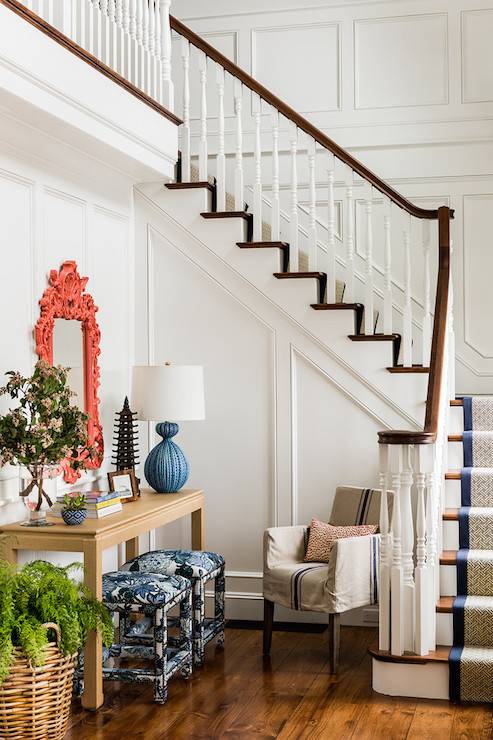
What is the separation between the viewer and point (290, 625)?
Answer: 563 centimetres

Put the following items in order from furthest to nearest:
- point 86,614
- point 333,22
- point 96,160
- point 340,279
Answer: point 333,22 → point 340,279 → point 96,160 → point 86,614

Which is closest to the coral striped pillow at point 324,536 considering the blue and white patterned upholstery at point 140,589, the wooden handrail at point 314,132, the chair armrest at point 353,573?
the chair armrest at point 353,573

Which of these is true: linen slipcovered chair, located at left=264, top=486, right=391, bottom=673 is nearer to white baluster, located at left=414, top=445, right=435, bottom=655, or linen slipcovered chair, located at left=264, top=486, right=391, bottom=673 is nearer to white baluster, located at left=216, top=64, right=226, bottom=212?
white baluster, located at left=414, top=445, right=435, bottom=655

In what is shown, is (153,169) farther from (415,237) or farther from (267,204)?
(415,237)

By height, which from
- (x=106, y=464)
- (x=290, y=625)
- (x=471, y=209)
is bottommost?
(x=290, y=625)

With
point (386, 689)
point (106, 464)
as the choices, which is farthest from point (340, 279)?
point (386, 689)

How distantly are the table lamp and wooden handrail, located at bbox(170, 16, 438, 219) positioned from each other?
4.80 feet

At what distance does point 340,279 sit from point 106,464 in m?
1.91

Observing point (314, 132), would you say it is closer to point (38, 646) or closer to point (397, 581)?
point (397, 581)

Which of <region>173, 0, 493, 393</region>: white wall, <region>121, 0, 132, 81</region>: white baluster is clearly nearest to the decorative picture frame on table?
<region>121, 0, 132, 81</region>: white baluster

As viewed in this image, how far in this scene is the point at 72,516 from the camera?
14.2 ft

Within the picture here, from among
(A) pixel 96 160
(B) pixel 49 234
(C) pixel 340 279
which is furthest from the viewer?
(C) pixel 340 279

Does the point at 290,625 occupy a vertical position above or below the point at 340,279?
below

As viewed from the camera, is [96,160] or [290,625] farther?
[290,625]
